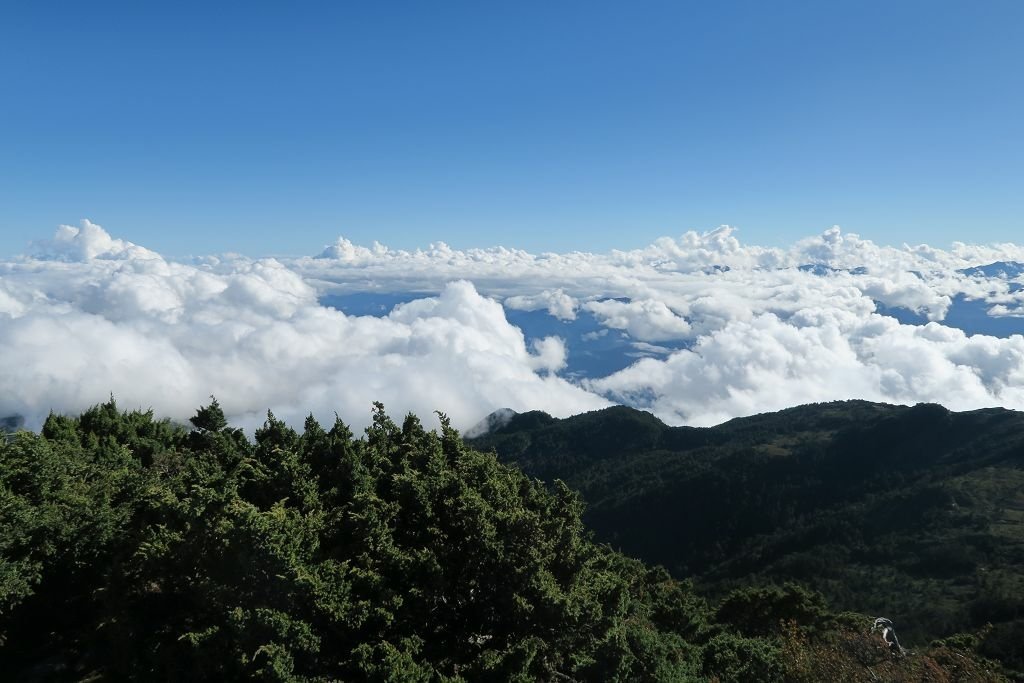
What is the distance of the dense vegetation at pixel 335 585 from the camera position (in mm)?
19266

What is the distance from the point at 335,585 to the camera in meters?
19.8

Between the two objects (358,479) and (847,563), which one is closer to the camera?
(358,479)

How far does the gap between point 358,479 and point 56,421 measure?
52809 millimetres

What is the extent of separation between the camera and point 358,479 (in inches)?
1147

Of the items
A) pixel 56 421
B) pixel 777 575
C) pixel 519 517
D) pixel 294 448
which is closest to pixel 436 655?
pixel 519 517

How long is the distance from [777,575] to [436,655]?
198120mm

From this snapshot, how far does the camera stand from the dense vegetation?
19.3 m

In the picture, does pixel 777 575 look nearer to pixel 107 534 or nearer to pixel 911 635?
pixel 911 635

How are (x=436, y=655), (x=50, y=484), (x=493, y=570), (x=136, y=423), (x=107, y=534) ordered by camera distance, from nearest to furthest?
1. (x=436, y=655)
2. (x=493, y=570)
3. (x=107, y=534)
4. (x=50, y=484)
5. (x=136, y=423)

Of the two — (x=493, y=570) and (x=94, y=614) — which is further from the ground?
(x=493, y=570)

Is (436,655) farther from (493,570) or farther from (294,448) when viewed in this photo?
(294,448)

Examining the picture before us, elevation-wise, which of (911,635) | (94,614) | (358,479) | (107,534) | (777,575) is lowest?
(777,575)

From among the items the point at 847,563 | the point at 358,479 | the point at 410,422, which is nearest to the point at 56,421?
the point at 410,422

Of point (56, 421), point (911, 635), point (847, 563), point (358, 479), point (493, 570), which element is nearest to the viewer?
point (493, 570)
